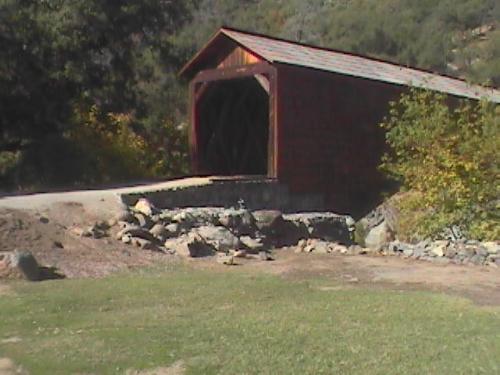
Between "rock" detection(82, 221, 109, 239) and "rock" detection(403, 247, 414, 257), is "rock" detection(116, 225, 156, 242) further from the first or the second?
"rock" detection(403, 247, 414, 257)

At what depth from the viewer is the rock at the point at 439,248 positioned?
13977 mm

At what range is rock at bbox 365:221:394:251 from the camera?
1866 cm

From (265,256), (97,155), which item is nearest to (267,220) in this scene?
(265,256)

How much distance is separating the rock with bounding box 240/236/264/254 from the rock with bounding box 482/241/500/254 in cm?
428

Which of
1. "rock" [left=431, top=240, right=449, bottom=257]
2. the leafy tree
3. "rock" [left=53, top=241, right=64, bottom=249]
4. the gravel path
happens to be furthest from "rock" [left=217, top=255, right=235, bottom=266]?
the leafy tree

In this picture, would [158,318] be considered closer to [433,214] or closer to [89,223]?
[89,223]

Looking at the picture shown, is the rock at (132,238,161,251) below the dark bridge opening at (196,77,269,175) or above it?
below

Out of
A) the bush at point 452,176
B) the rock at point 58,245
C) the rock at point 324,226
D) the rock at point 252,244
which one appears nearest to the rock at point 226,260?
the rock at point 252,244

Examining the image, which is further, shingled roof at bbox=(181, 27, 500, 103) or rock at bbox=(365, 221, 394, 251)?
shingled roof at bbox=(181, 27, 500, 103)

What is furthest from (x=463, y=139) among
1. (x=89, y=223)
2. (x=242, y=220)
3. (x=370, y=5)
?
(x=370, y=5)

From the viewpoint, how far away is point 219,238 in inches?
600

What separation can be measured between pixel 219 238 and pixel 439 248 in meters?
4.17

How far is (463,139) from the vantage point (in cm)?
1639

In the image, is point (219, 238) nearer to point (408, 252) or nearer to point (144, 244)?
point (144, 244)
